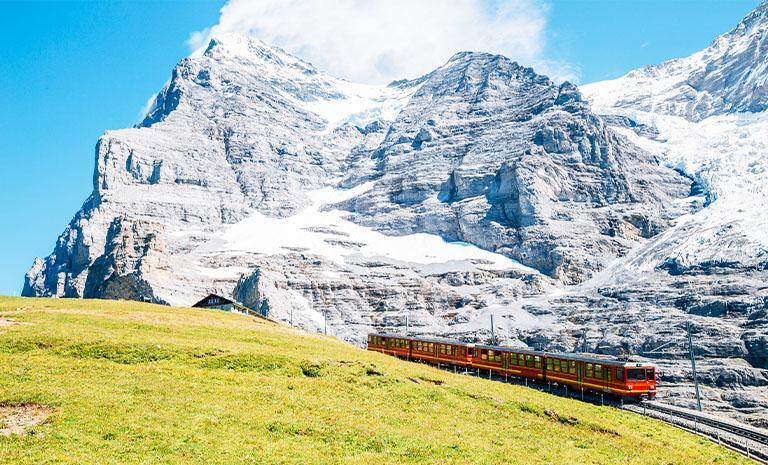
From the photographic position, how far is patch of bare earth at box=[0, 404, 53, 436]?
21375mm

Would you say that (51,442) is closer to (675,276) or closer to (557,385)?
(557,385)

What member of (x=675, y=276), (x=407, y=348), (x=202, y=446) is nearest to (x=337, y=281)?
(x=675, y=276)

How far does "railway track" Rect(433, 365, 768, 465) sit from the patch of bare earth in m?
37.0

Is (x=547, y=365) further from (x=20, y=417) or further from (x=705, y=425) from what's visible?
(x=20, y=417)

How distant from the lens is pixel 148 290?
165125 mm

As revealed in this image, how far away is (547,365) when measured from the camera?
5553 centimetres

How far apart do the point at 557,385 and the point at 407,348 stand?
23584mm

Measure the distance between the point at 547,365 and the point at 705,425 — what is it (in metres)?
14.3

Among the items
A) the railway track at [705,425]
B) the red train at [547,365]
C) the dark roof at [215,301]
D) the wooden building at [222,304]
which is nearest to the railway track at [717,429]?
the railway track at [705,425]

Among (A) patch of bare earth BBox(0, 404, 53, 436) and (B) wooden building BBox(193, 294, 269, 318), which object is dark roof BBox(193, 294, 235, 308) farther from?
(A) patch of bare earth BBox(0, 404, 53, 436)

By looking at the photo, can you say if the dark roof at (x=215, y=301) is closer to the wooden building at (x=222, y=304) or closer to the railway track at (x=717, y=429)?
the wooden building at (x=222, y=304)

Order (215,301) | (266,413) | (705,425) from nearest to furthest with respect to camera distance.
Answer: (266,413) < (705,425) < (215,301)

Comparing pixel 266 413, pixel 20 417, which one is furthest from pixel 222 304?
pixel 20 417

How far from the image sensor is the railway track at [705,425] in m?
38.0
